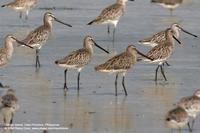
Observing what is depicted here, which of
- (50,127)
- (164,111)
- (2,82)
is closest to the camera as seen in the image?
(50,127)

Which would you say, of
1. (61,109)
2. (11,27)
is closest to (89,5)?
(11,27)

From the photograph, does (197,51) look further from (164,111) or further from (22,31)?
(164,111)

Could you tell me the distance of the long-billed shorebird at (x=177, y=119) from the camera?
532 inches

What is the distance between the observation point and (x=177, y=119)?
13484 millimetres

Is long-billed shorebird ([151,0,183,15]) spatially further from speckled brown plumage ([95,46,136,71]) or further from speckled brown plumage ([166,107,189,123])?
speckled brown plumage ([166,107,189,123])

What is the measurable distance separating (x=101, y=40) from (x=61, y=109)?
8970mm

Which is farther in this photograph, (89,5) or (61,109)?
(89,5)

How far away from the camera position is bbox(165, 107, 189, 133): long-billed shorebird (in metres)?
13.5

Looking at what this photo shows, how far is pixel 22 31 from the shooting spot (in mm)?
25781

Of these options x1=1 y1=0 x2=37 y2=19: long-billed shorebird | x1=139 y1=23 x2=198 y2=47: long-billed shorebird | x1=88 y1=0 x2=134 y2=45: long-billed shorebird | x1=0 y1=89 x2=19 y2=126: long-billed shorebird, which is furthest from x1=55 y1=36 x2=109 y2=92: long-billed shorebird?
x1=1 y1=0 x2=37 y2=19: long-billed shorebird

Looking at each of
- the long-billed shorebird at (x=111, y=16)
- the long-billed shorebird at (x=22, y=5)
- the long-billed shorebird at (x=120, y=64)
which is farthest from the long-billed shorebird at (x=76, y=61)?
the long-billed shorebird at (x=22, y=5)

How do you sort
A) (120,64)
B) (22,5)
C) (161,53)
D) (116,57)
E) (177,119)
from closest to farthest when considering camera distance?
(177,119)
(120,64)
(116,57)
(161,53)
(22,5)

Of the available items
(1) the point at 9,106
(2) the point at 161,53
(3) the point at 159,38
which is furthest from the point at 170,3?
(1) the point at 9,106

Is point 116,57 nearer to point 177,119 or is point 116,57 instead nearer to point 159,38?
point 159,38
